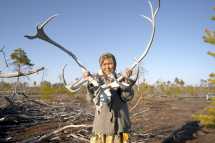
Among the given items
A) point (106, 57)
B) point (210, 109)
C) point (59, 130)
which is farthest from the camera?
point (210, 109)

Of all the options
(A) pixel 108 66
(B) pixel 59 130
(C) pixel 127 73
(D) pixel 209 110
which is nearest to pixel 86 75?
(A) pixel 108 66

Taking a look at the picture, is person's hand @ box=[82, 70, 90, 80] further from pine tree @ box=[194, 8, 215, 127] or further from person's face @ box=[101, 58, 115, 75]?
pine tree @ box=[194, 8, 215, 127]

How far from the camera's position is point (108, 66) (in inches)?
151

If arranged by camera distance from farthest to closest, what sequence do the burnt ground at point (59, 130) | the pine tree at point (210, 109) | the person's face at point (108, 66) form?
the pine tree at point (210, 109)
the burnt ground at point (59, 130)
the person's face at point (108, 66)

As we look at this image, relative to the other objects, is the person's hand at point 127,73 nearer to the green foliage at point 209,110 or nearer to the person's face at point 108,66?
the person's face at point 108,66

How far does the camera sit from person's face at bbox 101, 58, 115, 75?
3.83 m

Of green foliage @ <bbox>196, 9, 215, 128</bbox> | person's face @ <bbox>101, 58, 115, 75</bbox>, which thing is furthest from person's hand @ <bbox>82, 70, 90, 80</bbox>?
green foliage @ <bbox>196, 9, 215, 128</bbox>

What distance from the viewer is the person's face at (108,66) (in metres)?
3.83

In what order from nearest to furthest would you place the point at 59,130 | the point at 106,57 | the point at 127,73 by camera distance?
1. the point at 127,73
2. the point at 106,57
3. the point at 59,130

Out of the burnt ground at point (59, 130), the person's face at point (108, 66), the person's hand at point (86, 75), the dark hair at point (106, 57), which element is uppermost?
the dark hair at point (106, 57)

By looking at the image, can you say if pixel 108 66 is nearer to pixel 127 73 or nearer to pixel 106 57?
pixel 106 57

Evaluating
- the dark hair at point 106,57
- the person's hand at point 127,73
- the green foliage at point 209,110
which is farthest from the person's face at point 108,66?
the green foliage at point 209,110

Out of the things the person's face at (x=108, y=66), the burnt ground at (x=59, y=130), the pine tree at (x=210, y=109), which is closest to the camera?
the person's face at (x=108, y=66)

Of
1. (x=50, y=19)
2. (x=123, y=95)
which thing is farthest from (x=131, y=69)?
(x=50, y=19)
